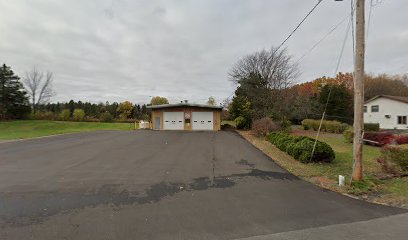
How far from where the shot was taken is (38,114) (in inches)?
1901

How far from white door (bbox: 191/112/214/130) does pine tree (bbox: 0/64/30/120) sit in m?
40.2

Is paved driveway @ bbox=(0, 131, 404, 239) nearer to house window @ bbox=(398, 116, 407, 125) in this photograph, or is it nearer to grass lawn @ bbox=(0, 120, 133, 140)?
grass lawn @ bbox=(0, 120, 133, 140)

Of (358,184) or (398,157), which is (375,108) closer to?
(398,157)

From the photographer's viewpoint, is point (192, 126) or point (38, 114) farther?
point (38, 114)

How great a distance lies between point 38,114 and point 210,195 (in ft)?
183

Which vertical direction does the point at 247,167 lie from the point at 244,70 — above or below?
below

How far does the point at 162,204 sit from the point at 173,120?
23.4 metres

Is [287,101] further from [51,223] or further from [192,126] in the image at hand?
[51,223]

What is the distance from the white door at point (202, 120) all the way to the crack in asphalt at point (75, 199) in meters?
20.9

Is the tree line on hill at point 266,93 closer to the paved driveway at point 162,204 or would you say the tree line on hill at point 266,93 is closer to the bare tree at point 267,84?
the bare tree at point 267,84

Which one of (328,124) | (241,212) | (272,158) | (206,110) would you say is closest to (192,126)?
(206,110)

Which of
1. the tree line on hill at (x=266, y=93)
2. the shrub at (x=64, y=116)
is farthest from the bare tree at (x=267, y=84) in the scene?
the shrub at (x=64, y=116)

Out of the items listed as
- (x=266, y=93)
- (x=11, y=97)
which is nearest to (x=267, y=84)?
(x=266, y=93)

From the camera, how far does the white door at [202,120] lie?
27547mm
